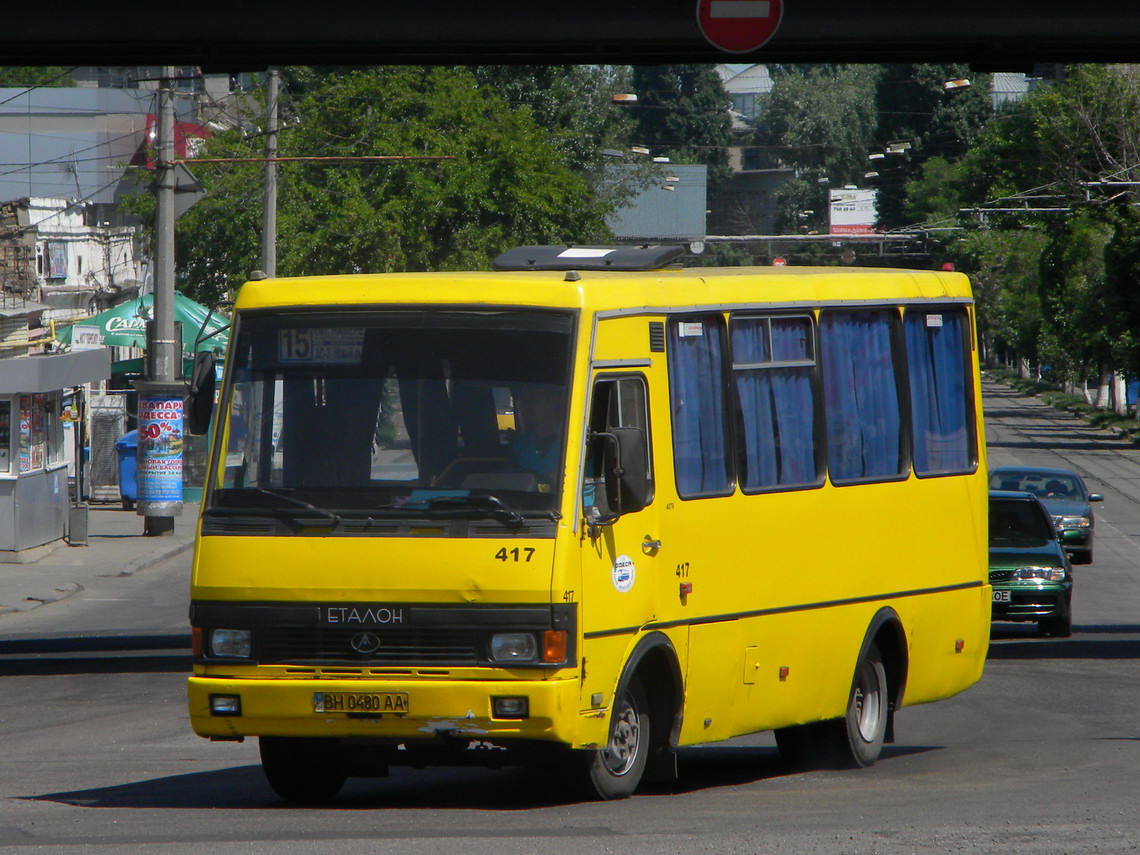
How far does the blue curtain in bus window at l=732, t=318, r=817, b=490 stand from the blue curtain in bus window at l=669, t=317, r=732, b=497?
246 mm

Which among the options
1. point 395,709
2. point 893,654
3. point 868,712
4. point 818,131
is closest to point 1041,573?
point 893,654

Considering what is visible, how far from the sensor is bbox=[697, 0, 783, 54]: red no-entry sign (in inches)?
574

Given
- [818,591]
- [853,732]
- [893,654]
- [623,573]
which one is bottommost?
[853,732]

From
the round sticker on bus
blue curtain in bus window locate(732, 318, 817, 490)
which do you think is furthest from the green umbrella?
the round sticker on bus

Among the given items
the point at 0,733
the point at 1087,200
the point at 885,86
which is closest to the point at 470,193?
the point at 1087,200

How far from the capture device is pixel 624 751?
30.0 feet

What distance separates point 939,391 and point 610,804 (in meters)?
4.57

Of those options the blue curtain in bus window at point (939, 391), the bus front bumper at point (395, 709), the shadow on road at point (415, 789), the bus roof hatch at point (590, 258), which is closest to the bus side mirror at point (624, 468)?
the bus front bumper at point (395, 709)

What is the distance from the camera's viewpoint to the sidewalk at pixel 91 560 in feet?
78.0

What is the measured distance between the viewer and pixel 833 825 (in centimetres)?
817

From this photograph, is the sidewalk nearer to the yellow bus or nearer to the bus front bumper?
the yellow bus

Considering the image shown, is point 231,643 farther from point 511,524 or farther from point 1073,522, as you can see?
point 1073,522

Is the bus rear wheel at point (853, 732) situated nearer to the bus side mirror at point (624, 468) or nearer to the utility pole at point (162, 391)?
the bus side mirror at point (624, 468)

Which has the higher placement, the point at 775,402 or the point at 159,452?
the point at 159,452
